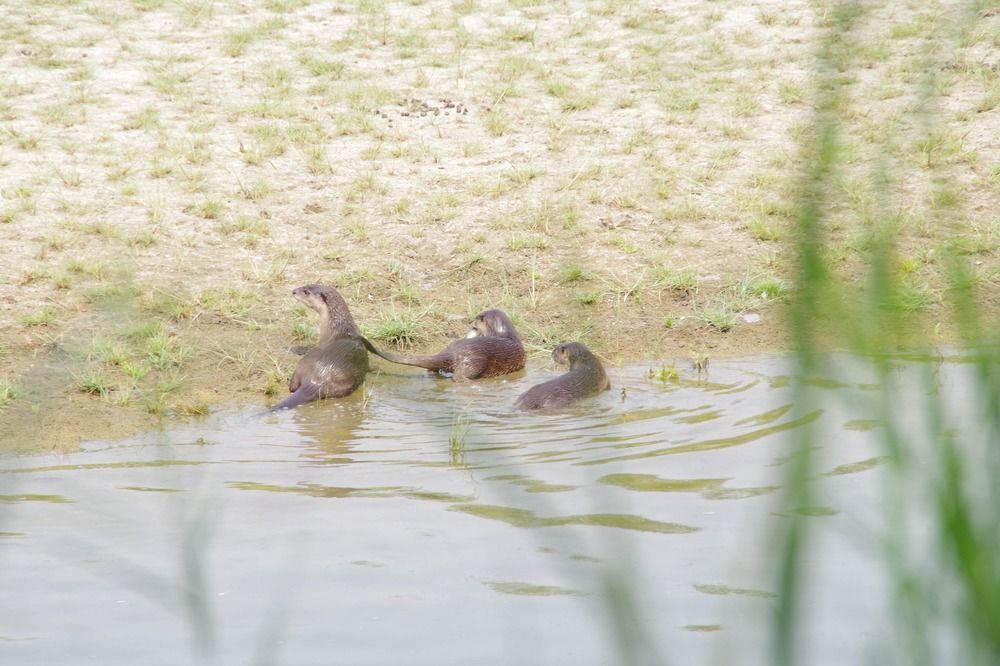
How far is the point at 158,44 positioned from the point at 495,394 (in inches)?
281

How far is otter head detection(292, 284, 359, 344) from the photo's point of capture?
744 centimetres

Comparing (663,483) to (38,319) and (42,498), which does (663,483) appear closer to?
(42,498)

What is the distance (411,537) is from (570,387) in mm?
2068

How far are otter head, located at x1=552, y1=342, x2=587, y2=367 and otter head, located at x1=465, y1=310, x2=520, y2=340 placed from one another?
30 cm

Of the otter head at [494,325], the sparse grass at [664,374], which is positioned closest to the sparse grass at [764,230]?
the sparse grass at [664,374]

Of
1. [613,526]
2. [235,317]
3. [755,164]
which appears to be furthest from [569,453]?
[755,164]

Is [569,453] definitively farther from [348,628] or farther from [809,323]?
[809,323]

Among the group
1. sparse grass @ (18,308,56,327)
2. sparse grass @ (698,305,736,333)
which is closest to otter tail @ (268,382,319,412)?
sparse grass @ (18,308,56,327)

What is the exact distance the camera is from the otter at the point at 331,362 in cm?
670

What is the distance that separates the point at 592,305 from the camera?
7.81 metres

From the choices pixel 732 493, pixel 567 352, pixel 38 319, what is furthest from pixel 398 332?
pixel 732 493

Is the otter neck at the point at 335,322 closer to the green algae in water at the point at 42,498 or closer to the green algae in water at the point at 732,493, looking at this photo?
the green algae in water at the point at 42,498

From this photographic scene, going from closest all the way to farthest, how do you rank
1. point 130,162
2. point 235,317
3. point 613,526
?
point 613,526 < point 235,317 < point 130,162

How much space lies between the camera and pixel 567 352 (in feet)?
23.3
